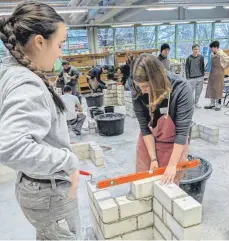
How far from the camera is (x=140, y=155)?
1.85 metres

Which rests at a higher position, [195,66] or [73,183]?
[195,66]

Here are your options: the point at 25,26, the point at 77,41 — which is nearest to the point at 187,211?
the point at 25,26

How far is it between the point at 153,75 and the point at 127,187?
147cm

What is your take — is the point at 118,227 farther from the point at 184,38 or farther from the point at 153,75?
the point at 184,38

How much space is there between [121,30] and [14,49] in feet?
36.8

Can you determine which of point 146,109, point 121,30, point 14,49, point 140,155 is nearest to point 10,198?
point 140,155

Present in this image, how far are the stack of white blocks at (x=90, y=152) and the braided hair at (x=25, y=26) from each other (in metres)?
2.38

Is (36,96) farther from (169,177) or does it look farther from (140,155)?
(140,155)

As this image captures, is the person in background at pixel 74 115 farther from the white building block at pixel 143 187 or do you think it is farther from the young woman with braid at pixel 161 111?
the white building block at pixel 143 187

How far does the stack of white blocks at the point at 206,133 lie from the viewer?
3.68m

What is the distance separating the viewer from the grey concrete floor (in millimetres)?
2021

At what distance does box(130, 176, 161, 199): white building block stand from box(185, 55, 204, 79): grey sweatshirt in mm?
4454

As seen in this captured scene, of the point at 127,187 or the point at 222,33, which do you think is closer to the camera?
the point at 127,187

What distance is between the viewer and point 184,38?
39.8ft
